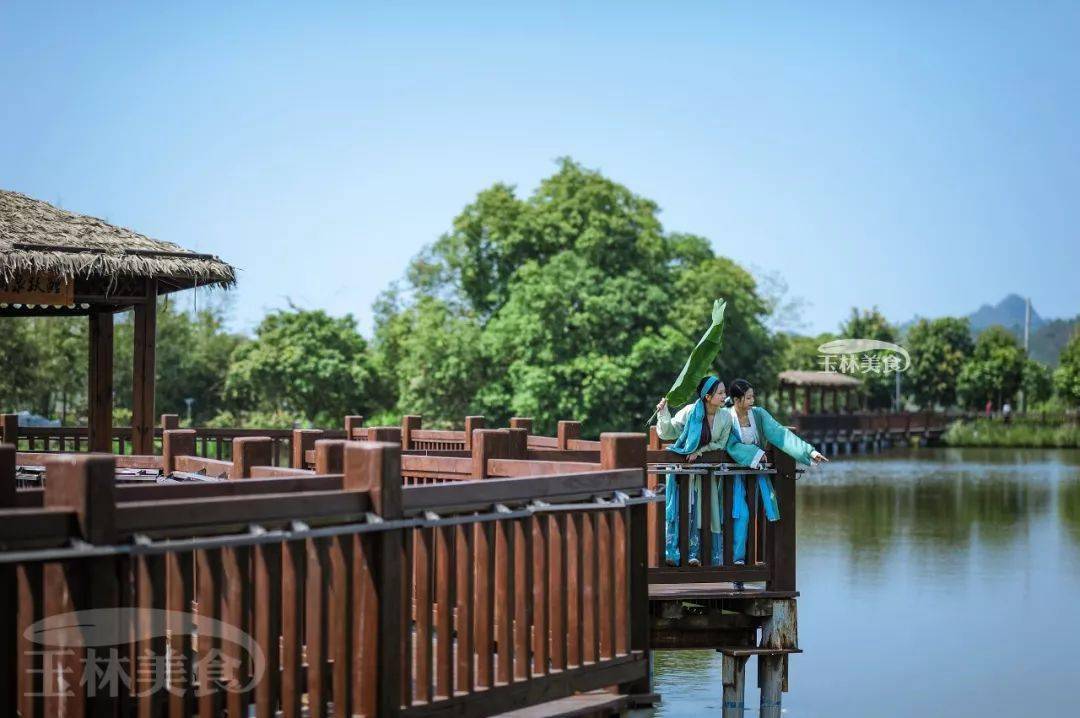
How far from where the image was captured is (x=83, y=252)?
10758 mm

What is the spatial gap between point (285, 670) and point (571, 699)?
1581 mm

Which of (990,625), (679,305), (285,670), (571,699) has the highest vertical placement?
(679,305)

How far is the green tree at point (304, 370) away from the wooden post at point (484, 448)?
32.1m

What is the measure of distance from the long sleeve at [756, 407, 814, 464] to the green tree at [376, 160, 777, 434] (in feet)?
80.8

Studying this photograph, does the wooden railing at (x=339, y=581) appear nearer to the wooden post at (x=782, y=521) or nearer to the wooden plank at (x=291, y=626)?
the wooden plank at (x=291, y=626)

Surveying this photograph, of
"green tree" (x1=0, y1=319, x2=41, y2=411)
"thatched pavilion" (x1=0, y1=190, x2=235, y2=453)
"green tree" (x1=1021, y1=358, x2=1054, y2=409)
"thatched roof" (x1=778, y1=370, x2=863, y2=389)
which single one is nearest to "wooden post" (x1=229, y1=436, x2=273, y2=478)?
"thatched pavilion" (x1=0, y1=190, x2=235, y2=453)

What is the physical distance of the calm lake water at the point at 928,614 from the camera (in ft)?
42.8

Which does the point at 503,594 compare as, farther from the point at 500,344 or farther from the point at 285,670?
the point at 500,344

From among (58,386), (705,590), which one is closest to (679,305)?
(58,386)

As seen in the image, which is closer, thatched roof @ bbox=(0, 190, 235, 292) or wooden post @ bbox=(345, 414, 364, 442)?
thatched roof @ bbox=(0, 190, 235, 292)

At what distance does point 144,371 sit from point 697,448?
614cm

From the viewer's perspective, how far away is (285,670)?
4184mm

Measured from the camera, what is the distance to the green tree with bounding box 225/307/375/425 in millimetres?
38469

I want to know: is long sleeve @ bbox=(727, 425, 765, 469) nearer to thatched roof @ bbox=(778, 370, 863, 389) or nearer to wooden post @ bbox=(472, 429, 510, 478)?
wooden post @ bbox=(472, 429, 510, 478)
